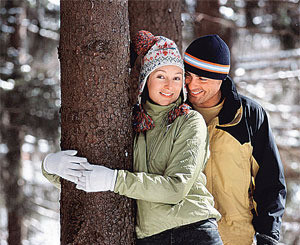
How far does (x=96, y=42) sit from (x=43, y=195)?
1015 cm

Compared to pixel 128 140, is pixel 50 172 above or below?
below

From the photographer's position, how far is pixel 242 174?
2.69 metres

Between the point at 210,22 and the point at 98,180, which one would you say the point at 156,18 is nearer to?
the point at 98,180

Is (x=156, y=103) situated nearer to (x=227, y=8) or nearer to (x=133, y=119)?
(x=133, y=119)

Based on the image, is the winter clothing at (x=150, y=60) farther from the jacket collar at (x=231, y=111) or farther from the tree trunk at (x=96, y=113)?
the jacket collar at (x=231, y=111)

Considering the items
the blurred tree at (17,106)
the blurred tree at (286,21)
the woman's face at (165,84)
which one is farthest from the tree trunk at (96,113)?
the blurred tree at (286,21)

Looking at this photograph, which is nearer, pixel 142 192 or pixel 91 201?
pixel 142 192

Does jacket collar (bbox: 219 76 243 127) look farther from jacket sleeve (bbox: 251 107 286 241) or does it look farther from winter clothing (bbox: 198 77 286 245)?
jacket sleeve (bbox: 251 107 286 241)

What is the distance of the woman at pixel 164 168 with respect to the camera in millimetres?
2012

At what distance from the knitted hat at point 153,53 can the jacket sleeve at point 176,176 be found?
14.7 inches

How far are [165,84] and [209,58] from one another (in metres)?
0.52

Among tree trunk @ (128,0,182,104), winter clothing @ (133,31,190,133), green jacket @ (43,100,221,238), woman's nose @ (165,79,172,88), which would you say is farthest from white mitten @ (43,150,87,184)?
tree trunk @ (128,0,182,104)

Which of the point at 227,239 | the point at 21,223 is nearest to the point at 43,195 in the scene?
the point at 21,223

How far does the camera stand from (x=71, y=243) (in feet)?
7.18
